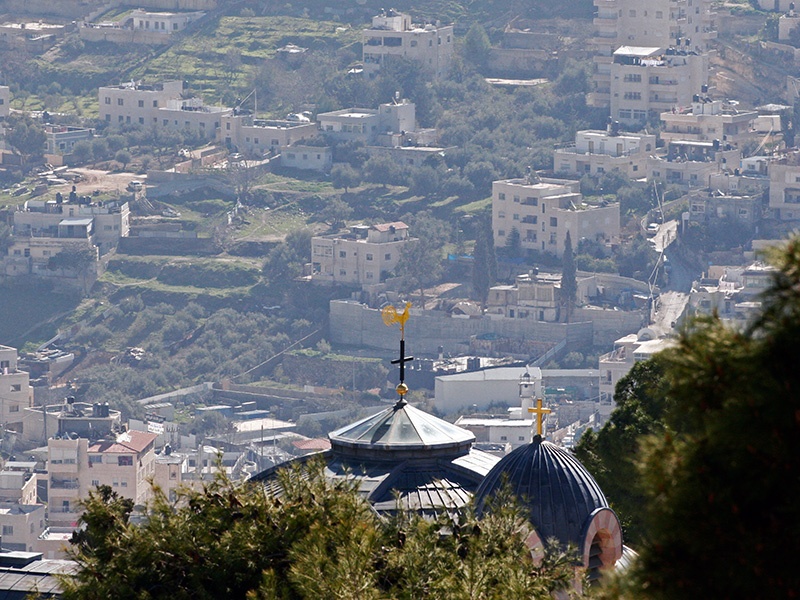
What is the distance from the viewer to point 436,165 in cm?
8644

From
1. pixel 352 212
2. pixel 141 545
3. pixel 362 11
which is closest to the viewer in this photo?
pixel 141 545

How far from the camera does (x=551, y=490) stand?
11312 mm

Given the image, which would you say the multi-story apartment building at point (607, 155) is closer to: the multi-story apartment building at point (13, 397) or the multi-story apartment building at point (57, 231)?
the multi-story apartment building at point (57, 231)

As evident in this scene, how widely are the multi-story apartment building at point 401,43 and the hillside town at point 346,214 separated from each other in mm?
136

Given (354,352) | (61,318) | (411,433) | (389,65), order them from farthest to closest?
(389,65), (61,318), (354,352), (411,433)

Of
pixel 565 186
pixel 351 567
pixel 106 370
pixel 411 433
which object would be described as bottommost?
pixel 106 370

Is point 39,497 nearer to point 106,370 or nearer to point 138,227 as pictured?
point 106,370

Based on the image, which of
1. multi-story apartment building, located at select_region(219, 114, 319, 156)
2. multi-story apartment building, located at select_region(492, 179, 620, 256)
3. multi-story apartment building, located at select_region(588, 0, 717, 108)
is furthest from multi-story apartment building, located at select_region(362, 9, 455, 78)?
multi-story apartment building, located at select_region(492, 179, 620, 256)

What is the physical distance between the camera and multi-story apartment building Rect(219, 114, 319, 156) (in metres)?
88.0

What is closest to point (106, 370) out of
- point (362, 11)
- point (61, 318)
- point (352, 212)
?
point (61, 318)

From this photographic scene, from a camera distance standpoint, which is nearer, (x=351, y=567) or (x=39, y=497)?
(x=351, y=567)

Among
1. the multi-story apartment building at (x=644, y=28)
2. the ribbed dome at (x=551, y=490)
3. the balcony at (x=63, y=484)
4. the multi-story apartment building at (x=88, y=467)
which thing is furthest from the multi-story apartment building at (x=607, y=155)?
the ribbed dome at (x=551, y=490)

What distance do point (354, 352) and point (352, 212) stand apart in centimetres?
1253

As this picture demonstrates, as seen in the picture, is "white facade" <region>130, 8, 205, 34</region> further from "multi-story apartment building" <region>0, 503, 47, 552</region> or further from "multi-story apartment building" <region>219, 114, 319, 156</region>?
"multi-story apartment building" <region>0, 503, 47, 552</region>
